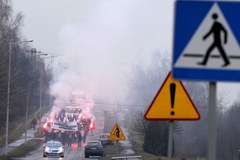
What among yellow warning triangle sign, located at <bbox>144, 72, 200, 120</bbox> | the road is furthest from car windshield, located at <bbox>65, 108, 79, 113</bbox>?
yellow warning triangle sign, located at <bbox>144, 72, 200, 120</bbox>

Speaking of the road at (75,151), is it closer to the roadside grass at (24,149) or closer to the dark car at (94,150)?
the roadside grass at (24,149)

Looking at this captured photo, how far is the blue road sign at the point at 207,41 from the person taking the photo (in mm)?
7016

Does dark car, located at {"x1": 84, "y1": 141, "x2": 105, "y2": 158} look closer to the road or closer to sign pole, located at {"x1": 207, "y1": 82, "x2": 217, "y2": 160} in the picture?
the road

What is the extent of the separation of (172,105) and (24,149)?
57116 millimetres

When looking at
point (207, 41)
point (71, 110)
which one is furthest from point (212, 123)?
point (71, 110)

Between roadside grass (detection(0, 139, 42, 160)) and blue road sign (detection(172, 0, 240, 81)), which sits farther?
roadside grass (detection(0, 139, 42, 160))

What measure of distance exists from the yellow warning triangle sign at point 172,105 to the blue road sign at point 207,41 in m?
4.31

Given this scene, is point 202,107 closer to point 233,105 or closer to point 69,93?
point 233,105

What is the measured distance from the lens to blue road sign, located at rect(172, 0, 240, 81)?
7.02 m

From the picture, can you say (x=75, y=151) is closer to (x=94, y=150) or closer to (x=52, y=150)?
(x=94, y=150)

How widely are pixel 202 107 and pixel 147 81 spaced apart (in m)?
37.7

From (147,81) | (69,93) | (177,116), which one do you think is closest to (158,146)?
(69,93)

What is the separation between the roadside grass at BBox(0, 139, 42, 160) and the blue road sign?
160 feet

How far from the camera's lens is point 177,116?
11.6 meters
